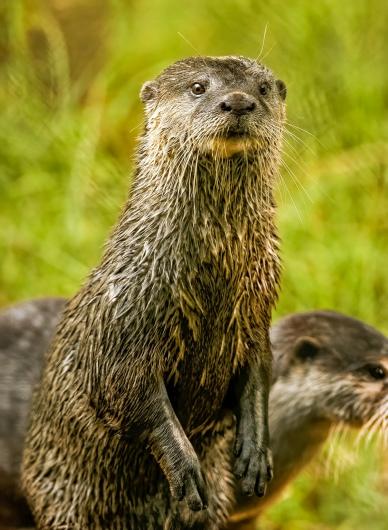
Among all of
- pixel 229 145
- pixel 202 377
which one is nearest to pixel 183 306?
pixel 202 377

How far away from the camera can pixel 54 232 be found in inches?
213

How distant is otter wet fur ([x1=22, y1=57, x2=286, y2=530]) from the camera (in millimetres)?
2770

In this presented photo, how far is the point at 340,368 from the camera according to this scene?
3791mm

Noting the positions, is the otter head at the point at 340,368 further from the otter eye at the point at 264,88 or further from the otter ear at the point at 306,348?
the otter eye at the point at 264,88

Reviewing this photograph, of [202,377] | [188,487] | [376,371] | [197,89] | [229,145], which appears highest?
[197,89]

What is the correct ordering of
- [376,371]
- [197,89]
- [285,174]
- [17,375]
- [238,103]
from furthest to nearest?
[285,174]
[17,375]
[376,371]
[197,89]
[238,103]

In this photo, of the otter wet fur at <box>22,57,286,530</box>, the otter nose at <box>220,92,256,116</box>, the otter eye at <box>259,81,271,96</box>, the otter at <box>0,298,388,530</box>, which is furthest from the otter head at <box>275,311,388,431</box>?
the otter nose at <box>220,92,256,116</box>

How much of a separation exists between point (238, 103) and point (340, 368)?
1.36 meters

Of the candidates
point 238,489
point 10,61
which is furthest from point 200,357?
point 10,61

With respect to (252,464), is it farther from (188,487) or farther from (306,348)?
(306,348)

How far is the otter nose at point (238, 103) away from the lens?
8.71 ft

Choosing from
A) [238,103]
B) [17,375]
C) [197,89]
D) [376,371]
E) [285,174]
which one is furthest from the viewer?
[285,174]

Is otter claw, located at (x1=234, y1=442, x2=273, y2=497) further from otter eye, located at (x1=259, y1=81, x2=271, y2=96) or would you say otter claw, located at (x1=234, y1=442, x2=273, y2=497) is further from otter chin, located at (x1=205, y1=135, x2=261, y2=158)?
otter eye, located at (x1=259, y1=81, x2=271, y2=96)

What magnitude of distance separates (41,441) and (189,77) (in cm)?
106
